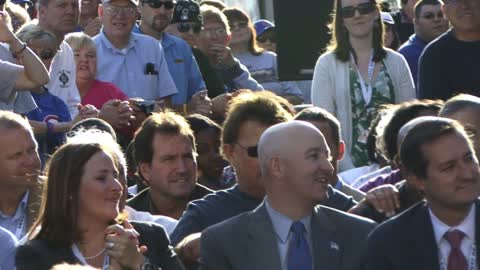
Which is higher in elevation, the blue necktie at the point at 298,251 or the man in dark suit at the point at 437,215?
the man in dark suit at the point at 437,215

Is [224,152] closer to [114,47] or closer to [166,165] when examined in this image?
[166,165]

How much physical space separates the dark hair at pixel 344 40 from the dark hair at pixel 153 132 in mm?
2291

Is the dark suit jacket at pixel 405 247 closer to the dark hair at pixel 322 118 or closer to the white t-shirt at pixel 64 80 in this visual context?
the dark hair at pixel 322 118

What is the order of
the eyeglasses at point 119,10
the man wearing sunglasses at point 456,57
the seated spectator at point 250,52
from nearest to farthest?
the man wearing sunglasses at point 456,57
the eyeglasses at point 119,10
the seated spectator at point 250,52

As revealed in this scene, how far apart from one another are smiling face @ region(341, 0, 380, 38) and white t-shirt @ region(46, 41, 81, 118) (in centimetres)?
204

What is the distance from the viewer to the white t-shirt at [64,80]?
38.2 feet

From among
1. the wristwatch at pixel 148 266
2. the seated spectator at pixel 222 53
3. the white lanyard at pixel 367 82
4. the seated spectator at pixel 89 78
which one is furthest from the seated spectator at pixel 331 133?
the seated spectator at pixel 222 53

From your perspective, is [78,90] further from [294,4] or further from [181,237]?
[181,237]

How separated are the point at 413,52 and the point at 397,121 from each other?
13.9 feet

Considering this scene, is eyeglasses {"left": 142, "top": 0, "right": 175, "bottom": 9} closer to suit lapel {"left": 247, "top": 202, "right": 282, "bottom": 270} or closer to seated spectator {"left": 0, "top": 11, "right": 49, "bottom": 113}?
seated spectator {"left": 0, "top": 11, "right": 49, "bottom": 113}

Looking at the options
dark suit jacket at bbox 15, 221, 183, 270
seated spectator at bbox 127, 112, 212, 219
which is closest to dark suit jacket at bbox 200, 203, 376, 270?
dark suit jacket at bbox 15, 221, 183, 270

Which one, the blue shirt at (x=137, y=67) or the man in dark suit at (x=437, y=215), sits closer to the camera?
the man in dark suit at (x=437, y=215)

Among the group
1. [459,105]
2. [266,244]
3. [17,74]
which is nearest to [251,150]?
[459,105]

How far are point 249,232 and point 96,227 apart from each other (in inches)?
30.2
